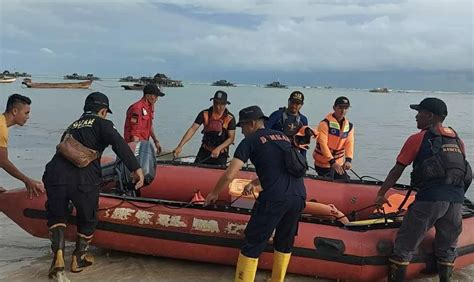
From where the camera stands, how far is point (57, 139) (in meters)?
13.8

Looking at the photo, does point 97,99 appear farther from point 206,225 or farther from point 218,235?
point 218,235

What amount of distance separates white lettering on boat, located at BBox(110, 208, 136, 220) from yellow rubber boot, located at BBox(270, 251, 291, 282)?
140 cm

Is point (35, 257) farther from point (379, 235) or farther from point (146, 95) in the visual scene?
point (379, 235)

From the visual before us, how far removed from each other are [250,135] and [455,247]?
1935 millimetres

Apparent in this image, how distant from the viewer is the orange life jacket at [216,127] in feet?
19.2

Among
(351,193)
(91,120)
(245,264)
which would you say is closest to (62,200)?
(91,120)

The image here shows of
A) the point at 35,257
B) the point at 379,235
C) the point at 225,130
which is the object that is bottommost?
the point at 35,257

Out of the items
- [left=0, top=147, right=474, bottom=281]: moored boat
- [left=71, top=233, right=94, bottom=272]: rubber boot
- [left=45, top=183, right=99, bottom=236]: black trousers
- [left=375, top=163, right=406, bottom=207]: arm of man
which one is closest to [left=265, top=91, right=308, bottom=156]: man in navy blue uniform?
[left=0, top=147, right=474, bottom=281]: moored boat

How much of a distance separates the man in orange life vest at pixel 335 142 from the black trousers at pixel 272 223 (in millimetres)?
2110

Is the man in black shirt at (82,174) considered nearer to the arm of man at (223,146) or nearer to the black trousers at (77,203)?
the black trousers at (77,203)

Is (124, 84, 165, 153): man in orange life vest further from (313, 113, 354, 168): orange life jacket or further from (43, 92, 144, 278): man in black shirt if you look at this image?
(313, 113, 354, 168): orange life jacket

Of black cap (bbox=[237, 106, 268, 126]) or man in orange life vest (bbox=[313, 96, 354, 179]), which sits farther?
man in orange life vest (bbox=[313, 96, 354, 179])

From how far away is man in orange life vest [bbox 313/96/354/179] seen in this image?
562 centimetres

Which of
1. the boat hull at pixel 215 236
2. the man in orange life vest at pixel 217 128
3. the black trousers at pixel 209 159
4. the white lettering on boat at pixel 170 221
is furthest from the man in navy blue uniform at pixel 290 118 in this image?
the white lettering on boat at pixel 170 221
